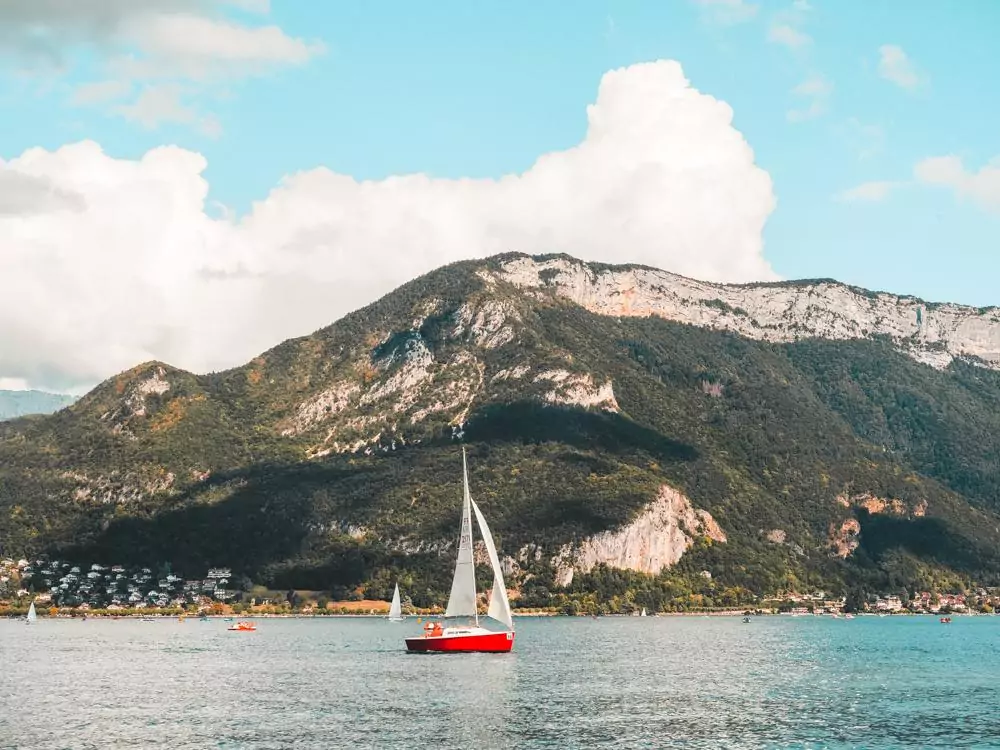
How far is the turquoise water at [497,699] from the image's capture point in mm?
87625

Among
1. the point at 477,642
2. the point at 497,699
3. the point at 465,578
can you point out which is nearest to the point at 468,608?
the point at 465,578

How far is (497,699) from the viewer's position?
10731 cm

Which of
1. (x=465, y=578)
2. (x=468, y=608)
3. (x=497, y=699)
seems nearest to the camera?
(x=497, y=699)

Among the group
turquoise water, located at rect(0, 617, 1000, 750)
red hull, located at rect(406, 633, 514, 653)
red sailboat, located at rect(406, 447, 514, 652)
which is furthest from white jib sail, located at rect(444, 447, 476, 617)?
turquoise water, located at rect(0, 617, 1000, 750)

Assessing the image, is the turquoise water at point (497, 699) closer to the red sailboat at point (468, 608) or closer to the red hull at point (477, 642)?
the red hull at point (477, 642)

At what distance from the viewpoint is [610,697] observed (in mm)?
110375

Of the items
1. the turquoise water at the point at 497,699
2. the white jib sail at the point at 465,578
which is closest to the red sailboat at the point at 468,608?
the white jib sail at the point at 465,578

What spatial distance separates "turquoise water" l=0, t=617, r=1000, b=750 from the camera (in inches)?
3450

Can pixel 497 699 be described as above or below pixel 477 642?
below

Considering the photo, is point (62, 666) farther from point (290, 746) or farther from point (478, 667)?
point (290, 746)

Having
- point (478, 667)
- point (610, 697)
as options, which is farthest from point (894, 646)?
point (610, 697)

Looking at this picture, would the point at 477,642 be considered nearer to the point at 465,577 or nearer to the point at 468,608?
the point at 468,608

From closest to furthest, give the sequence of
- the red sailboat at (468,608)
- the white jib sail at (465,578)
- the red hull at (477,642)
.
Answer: the red sailboat at (468,608)
the white jib sail at (465,578)
the red hull at (477,642)

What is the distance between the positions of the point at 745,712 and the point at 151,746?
4446 cm
